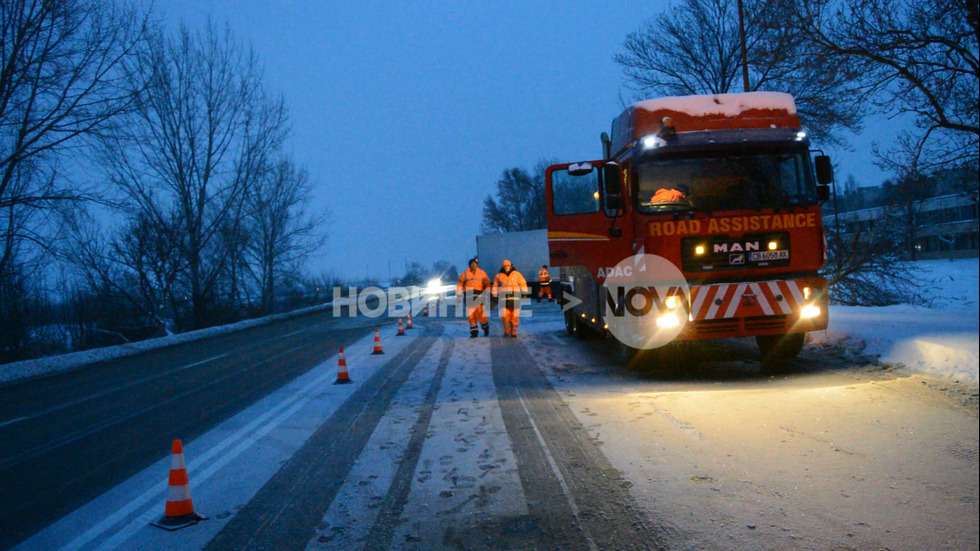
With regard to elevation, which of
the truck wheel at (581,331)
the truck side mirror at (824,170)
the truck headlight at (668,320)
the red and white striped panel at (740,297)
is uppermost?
the truck side mirror at (824,170)

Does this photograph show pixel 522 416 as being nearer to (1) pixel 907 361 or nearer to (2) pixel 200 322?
(1) pixel 907 361

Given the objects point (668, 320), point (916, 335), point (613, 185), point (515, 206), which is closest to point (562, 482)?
point (916, 335)

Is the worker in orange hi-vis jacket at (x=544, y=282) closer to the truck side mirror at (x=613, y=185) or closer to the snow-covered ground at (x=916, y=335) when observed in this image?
the snow-covered ground at (x=916, y=335)

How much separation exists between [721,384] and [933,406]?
265 centimetres

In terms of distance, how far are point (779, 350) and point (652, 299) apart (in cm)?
243

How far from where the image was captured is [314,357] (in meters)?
14.8

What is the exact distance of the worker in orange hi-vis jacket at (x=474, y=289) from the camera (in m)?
16.4

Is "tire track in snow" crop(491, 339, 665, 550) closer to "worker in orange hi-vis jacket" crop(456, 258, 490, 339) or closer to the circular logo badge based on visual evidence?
the circular logo badge

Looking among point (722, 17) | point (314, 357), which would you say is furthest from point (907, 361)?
point (722, 17)

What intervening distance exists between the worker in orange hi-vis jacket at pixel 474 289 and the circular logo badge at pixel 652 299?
7009 millimetres

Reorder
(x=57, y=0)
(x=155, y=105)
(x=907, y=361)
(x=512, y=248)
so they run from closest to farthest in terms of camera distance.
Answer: (x=907, y=361), (x=57, y=0), (x=155, y=105), (x=512, y=248)

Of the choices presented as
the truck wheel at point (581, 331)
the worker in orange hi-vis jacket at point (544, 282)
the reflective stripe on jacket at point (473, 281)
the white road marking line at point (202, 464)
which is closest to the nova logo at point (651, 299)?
the white road marking line at point (202, 464)

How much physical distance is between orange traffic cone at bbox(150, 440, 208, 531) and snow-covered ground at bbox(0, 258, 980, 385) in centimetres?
443

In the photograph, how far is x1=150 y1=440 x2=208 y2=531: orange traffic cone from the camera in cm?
466
